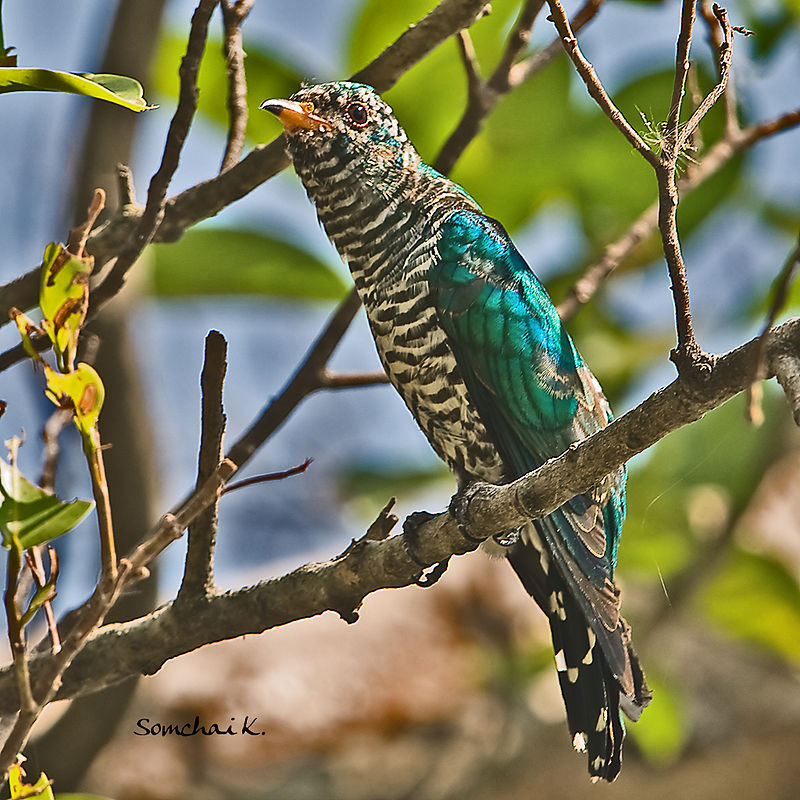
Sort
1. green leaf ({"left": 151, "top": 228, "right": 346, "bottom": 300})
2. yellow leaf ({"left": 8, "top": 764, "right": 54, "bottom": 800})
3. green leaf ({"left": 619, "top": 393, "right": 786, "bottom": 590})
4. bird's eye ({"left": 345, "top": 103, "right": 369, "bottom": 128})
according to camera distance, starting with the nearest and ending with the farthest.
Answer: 1. yellow leaf ({"left": 8, "top": 764, "right": 54, "bottom": 800})
2. bird's eye ({"left": 345, "top": 103, "right": 369, "bottom": 128})
3. green leaf ({"left": 151, "top": 228, "right": 346, "bottom": 300})
4. green leaf ({"left": 619, "top": 393, "right": 786, "bottom": 590})

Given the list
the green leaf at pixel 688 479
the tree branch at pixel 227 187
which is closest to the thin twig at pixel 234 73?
the tree branch at pixel 227 187

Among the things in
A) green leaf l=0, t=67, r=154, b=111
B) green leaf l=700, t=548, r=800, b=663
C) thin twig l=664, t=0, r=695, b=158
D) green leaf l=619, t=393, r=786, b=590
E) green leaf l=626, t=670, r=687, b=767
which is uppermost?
green leaf l=0, t=67, r=154, b=111

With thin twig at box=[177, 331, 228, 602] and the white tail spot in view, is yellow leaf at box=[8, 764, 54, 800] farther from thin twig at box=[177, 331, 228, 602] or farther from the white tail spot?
the white tail spot

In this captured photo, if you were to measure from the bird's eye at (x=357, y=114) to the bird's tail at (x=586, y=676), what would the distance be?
0.90 meters

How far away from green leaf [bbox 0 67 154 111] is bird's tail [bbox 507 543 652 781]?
1.11 m

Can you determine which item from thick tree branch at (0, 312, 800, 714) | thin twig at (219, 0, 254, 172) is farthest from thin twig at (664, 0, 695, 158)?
thin twig at (219, 0, 254, 172)

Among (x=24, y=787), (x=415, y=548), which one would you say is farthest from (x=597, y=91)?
(x=24, y=787)

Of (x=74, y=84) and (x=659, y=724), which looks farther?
(x=659, y=724)

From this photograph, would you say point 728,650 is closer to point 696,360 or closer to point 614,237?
point 614,237

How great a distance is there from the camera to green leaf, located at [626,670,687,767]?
3191mm

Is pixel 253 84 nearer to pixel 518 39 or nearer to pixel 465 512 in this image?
pixel 518 39

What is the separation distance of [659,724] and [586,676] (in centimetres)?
136

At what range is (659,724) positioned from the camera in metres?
3.21

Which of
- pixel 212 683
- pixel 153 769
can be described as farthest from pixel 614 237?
pixel 153 769
